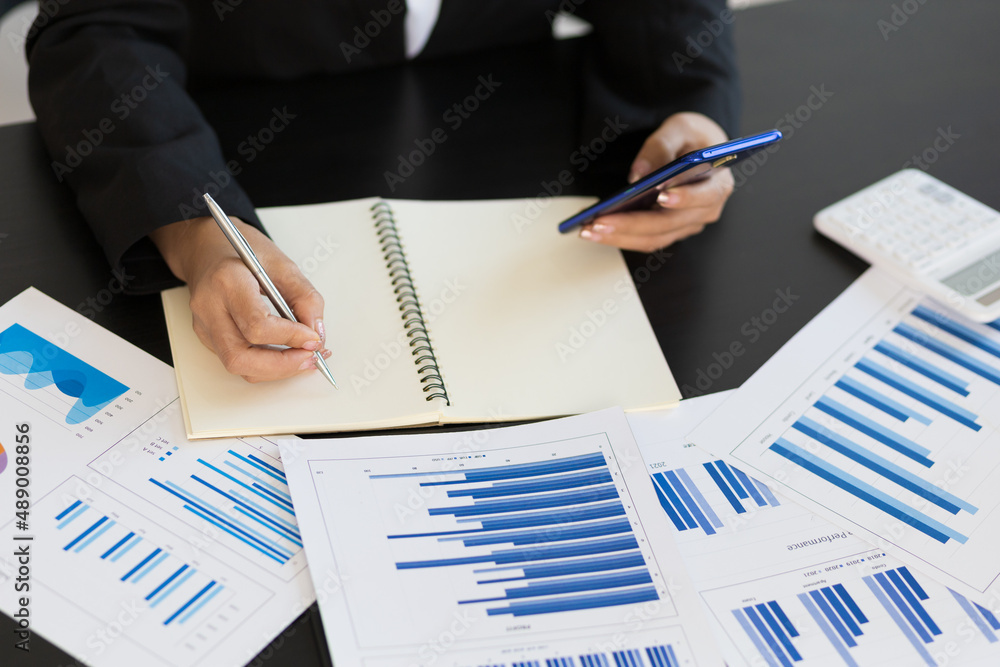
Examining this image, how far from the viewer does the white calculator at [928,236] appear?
938 mm

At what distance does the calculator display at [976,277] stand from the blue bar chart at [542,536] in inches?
19.3

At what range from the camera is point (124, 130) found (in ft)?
2.93

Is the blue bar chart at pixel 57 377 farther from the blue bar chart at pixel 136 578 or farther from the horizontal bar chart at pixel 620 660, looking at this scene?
the horizontal bar chart at pixel 620 660

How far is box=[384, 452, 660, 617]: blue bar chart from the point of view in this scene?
664 mm

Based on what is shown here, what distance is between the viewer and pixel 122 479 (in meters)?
0.71

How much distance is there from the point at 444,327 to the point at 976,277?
1.99 feet

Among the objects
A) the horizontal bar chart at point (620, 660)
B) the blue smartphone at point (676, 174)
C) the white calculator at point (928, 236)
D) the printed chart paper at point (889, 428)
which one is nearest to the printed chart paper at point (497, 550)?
the horizontal bar chart at point (620, 660)

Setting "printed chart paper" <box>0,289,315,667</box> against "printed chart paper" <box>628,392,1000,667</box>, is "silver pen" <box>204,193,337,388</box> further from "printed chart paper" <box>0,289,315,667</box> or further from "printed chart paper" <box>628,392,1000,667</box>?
"printed chart paper" <box>628,392,1000,667</box>

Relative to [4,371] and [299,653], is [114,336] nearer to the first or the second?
[4,371]

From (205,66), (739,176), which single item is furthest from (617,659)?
(205,66)

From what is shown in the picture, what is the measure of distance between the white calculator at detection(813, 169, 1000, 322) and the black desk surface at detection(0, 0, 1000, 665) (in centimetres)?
3

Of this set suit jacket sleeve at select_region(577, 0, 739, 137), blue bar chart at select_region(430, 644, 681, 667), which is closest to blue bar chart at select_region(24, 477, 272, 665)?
blue bar chart at select_region(430, 644, 681, 667)

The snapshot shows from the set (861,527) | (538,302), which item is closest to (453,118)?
(538,302)

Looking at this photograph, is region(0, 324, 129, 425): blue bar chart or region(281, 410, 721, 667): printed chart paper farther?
region(0, 324, 129, 425): blue bar chart
